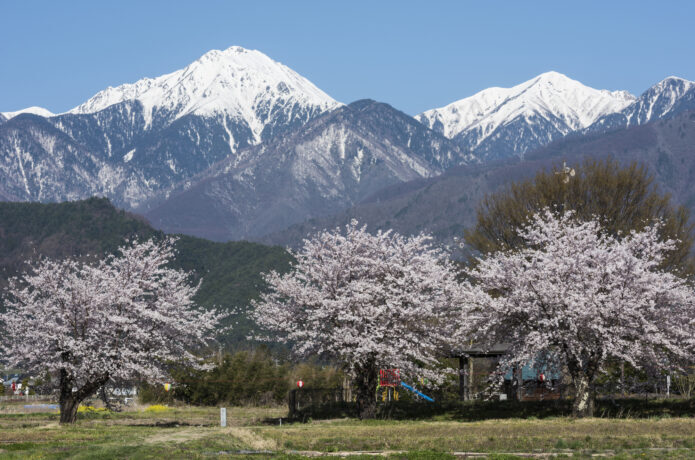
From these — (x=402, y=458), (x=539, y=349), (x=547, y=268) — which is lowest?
(x=402, y=458)

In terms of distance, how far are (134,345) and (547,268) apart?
63.5 ft

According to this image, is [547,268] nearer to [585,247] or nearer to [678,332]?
[585,247]

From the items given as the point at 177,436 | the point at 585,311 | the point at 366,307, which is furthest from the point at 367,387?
the point at 177,436

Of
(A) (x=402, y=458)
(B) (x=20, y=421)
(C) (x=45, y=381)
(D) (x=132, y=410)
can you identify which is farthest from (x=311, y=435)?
(D) (x=132, y=410)

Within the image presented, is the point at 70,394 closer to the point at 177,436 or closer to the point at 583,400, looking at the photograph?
the point at 177,436

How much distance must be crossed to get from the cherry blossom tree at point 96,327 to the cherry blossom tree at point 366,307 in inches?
178

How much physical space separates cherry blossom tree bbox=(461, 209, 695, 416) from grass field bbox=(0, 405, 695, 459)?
2.84 m

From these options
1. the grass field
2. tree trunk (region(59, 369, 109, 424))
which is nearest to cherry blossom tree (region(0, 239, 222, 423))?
tree trunk (region(59, 369, 109, 424))

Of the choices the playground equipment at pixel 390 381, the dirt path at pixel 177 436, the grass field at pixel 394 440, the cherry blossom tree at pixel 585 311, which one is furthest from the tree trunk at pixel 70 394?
the cherry blossom tree at pixel 585 311

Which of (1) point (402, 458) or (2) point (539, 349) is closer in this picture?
(1) point (402, 458)

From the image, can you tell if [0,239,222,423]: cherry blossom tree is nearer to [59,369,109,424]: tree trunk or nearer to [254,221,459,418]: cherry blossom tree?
[59,369,109,424]: tree trunk

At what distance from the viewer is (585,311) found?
38.8 m

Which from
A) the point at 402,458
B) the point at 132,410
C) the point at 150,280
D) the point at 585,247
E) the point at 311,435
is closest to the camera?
the point at 402,458

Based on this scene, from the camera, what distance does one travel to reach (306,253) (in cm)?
4888
